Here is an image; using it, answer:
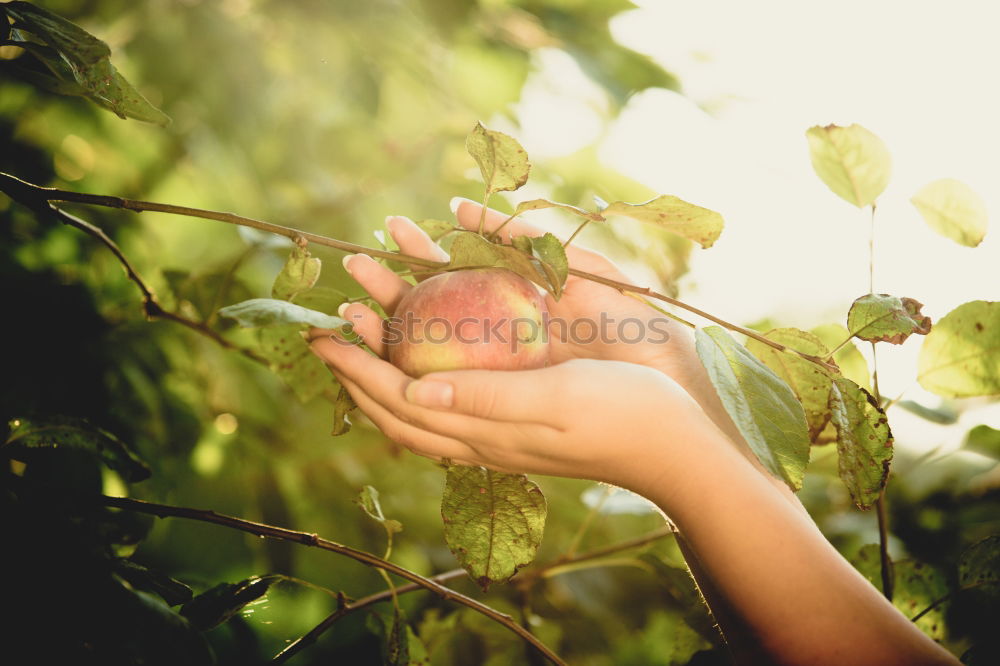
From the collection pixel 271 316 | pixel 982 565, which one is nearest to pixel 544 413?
pixel 271 316

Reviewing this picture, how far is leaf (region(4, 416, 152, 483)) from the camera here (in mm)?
714

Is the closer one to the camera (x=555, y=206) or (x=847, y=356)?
(x=555, y=206)

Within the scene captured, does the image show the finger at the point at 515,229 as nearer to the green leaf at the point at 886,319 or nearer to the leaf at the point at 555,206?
the leaf at the point at 555,206

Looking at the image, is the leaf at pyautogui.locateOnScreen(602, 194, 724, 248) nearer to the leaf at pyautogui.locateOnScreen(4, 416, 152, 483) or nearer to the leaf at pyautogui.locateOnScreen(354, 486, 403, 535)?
the leaf at pyautogui.locateOnScreen(354, 486, 403, 535)

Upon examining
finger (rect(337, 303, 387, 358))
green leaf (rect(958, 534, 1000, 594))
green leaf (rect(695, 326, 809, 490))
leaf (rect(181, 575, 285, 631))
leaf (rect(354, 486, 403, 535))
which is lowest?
leaf (rect(181, 575, 285, 631))

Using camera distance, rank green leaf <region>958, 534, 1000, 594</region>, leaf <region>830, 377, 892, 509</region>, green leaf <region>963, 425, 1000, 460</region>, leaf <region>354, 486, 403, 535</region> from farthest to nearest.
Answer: green leaf <region>963, 425, 1000, 460</region>
green leaf <region>958, 534, 1000, 594</region>
leaf <region>354, 486, 403, 535</region>
leaf <region>830, 377, 892, 509</region>

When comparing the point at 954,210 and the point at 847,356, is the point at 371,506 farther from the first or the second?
the point at 954,210

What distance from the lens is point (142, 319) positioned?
1.14m

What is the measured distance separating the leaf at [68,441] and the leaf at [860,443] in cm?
79

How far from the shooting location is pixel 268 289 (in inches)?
45.0

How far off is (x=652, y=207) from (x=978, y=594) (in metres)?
0.73

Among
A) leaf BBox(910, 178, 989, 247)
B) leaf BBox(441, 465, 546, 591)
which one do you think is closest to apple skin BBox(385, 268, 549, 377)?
leaf BBox(441, 465, 546, 591)

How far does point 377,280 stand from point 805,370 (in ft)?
1.60

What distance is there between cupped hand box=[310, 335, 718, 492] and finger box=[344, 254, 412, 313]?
0.29 ft
